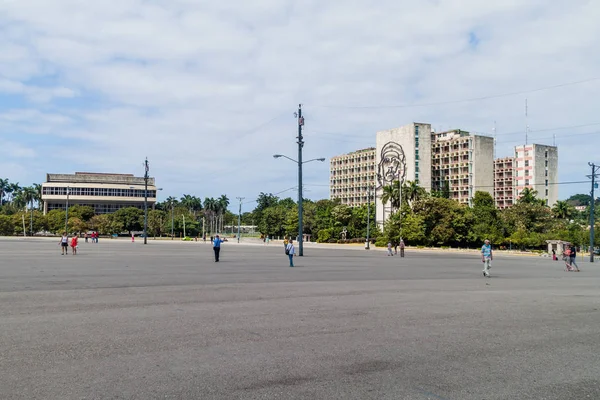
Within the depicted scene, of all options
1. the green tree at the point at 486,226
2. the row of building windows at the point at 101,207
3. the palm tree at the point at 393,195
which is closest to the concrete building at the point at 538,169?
the green tree at the point at 486,226

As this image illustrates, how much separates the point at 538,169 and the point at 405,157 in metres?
41.2

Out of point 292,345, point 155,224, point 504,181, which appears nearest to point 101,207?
point 155,224

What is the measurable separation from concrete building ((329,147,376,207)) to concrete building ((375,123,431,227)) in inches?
711

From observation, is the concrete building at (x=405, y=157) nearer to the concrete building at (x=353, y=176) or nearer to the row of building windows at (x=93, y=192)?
the concrete building at (x=353, y=176)

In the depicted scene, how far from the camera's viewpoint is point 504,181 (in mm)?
150250

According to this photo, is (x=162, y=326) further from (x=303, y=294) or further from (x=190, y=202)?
(x=190, y=202)

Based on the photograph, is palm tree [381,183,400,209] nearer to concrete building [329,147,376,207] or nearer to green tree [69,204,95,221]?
concrete building [329,147,376,207]

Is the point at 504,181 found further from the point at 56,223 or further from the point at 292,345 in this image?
the point at 292,345

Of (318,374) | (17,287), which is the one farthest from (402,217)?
(318,374)

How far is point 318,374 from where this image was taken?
21.9ft

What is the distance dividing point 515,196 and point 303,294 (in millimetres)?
143763

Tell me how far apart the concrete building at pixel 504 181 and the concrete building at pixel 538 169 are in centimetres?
209

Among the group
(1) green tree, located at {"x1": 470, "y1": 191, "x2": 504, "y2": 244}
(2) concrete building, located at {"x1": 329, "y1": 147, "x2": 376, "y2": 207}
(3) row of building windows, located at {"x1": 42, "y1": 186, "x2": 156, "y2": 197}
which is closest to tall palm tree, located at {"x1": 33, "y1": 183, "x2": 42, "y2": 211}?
(3) row of building windows, located at {"x1": 42, "y1": 186, "x2": 156, "y2": 197}

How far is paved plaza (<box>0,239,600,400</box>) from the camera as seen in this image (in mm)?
6130
